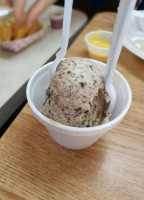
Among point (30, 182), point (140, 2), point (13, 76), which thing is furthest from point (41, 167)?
point (140, 2)

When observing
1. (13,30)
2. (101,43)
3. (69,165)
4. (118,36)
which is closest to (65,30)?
(118,36)

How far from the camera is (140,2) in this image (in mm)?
941

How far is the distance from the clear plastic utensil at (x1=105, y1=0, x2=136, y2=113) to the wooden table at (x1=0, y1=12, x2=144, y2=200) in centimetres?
10

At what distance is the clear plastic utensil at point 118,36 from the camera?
296mm

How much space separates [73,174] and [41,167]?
0.20ft

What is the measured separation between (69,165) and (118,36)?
0.24 meters

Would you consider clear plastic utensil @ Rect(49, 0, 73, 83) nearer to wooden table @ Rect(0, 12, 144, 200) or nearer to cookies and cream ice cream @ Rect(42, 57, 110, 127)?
cookies and cream ice cream @ Rect(42, 57, 110, 127)

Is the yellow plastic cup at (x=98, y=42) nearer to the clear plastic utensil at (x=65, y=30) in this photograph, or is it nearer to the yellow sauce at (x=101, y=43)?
the yellow sauce at (x=101, y=43)

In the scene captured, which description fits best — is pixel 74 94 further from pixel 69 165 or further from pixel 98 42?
pixel 98 42

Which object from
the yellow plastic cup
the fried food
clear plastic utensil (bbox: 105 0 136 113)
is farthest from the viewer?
the fried food

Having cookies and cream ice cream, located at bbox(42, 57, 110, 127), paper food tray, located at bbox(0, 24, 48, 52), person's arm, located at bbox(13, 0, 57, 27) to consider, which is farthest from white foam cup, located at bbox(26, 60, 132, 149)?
person's arm, located at bbox(13, 0, 57, 27)

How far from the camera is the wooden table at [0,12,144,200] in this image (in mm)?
350

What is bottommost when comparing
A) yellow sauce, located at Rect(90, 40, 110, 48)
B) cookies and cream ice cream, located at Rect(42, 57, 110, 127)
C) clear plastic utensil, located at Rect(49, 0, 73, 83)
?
yellow sauce, located at Rect(90, 40, 110, 48)

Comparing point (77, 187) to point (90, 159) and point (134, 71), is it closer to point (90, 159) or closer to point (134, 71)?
point (90, 159)
